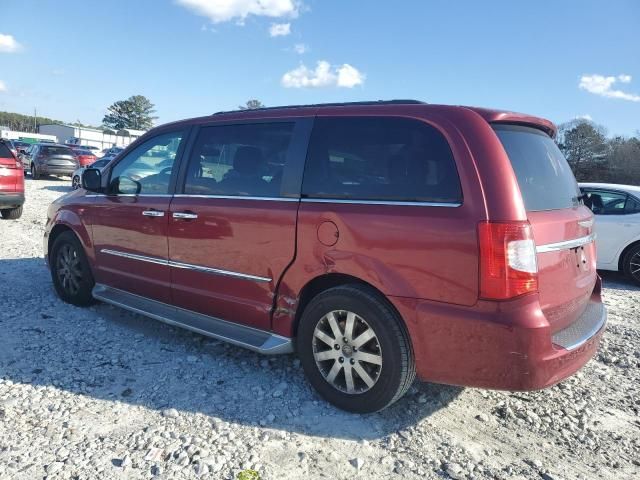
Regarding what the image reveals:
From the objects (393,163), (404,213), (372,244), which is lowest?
(372,244)

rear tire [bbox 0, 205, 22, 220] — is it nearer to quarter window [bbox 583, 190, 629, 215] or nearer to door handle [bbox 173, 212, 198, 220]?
door handle [bbox 173, 212, 198, 220]

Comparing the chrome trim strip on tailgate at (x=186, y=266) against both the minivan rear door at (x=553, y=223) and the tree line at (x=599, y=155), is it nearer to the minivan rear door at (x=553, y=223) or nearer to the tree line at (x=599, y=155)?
the minivan rear door at (x=553, y=223)

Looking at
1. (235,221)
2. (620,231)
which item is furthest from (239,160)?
(620,231)

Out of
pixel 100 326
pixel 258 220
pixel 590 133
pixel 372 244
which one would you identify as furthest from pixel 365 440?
pixel 590 133

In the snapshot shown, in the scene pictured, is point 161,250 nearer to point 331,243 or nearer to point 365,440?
point 331,243

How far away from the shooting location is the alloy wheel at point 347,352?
121 inches

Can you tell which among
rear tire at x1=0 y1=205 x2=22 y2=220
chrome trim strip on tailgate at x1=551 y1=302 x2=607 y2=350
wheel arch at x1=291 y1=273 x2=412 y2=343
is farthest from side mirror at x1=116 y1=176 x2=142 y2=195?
rear tire at x1=0 y1=205 x2=22 y2=220

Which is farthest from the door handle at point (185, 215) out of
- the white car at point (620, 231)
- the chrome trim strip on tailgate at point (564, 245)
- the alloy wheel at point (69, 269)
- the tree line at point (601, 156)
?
the tree line at point (601, 156)

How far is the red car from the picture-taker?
32.0ft

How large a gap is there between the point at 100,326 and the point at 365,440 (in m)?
2.83

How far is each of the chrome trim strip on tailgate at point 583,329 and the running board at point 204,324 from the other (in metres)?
1.68

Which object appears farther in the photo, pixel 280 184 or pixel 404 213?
pixel 280 184

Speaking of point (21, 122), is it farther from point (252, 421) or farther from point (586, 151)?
point (252, 421)

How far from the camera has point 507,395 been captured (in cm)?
349
